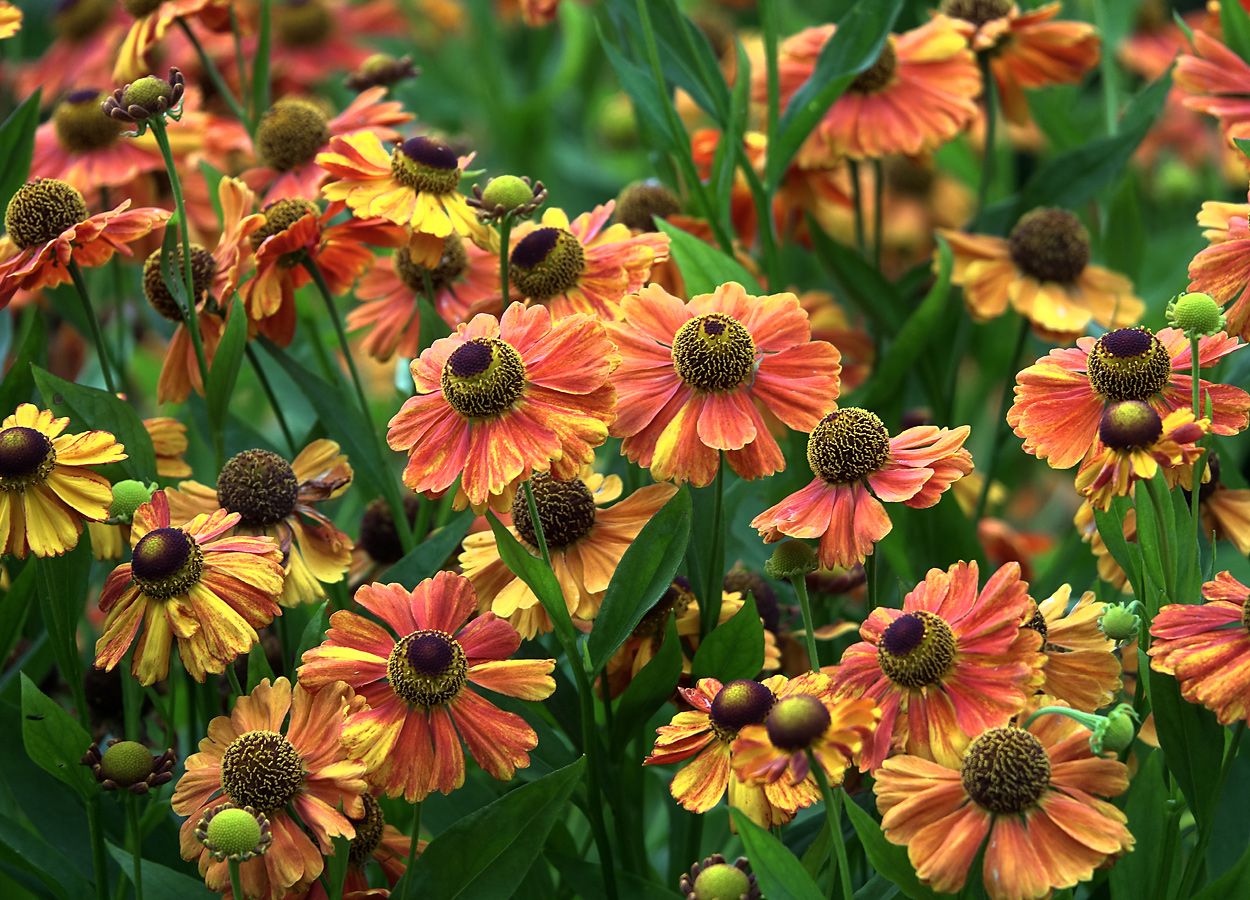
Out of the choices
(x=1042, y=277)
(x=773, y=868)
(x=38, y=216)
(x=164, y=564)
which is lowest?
(x=1042, y=277)

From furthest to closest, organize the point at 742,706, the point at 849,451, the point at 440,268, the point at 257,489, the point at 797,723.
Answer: the point at 440,268, the point at 257,489, the point at 849,451, the point at 742,706, the point at 797,723

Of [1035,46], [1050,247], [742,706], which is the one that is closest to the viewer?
[742,706]

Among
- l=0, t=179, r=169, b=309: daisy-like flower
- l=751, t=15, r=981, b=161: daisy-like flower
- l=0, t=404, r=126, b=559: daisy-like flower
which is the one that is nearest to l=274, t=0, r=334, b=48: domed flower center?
l=751, t=15, r=981, b=161: daisy-like flower

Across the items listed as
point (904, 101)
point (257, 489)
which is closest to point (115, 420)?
point (257, 489)

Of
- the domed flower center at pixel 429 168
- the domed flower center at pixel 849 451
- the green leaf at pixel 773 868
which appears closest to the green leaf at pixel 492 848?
the green leaf at pixel 773 868

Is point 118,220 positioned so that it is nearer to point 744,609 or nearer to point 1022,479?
point 744,609

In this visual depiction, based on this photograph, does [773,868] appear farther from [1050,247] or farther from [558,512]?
[1050,247]

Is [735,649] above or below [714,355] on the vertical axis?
below

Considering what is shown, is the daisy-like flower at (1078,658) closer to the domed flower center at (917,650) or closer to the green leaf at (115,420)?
the domed flower center at (917,650)
